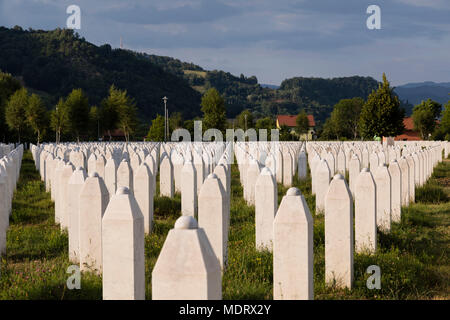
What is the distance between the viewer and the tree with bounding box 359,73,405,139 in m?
44.1

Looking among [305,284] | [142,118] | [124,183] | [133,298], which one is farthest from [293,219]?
[142,118]

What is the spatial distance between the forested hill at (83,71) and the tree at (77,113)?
7675 centimetres

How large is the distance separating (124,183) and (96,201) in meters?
4.46

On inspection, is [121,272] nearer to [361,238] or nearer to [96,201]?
[96,201]

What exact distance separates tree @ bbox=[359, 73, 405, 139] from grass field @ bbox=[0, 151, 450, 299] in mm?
35160

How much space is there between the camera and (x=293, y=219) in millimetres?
3812

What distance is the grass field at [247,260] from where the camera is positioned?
4887 millimetres

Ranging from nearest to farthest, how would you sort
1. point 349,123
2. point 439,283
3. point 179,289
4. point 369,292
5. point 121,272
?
point 179,289
point 121,272
point 369,292
point 439,283
point 349,123

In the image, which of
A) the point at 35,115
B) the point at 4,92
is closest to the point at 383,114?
the point at 35,115

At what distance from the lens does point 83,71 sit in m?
150

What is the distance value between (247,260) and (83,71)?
503 feet

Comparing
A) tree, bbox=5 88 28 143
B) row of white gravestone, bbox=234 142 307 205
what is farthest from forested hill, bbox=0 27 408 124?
row of white gravestone, bbox=234 142 307 205

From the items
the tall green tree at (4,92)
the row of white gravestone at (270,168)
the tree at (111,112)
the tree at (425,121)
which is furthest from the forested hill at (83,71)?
the row of white gravestone at (270,168)

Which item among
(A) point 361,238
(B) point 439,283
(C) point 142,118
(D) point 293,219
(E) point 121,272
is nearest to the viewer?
(E) point 121,272
